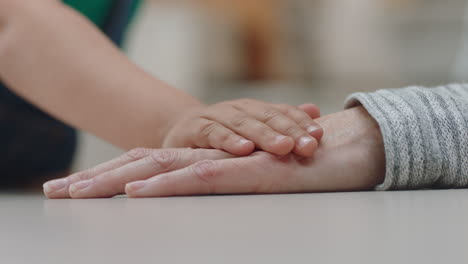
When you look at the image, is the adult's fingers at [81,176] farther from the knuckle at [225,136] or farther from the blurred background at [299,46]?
the blurred background at [299,46]

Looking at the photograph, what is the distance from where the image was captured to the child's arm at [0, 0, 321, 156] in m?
0.68

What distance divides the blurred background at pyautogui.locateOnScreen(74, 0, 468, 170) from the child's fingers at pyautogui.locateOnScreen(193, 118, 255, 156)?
8.83 ft

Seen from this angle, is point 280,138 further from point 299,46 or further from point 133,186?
point 299,46

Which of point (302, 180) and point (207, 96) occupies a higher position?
point (302, 180)

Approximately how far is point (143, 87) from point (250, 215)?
38 centimetres

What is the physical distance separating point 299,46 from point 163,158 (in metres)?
3.27

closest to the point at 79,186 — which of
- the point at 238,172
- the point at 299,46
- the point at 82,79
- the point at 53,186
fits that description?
the point at 53,186

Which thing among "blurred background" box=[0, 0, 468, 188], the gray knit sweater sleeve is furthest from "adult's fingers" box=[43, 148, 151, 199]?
"blurred background" box=[0, 0, 468, 188]

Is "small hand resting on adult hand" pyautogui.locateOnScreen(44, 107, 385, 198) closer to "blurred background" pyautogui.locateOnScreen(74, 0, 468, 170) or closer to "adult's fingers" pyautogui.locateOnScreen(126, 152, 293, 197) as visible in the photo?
"adult's fingers" pyautogui.locateOnScreen(126, 152, 293, 197)

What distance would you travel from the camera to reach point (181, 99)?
2.22 feet

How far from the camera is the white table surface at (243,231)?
234mm

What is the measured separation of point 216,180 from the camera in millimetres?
497

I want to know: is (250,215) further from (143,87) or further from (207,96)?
(207,96)

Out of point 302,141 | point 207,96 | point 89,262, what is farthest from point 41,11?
point 207,96
